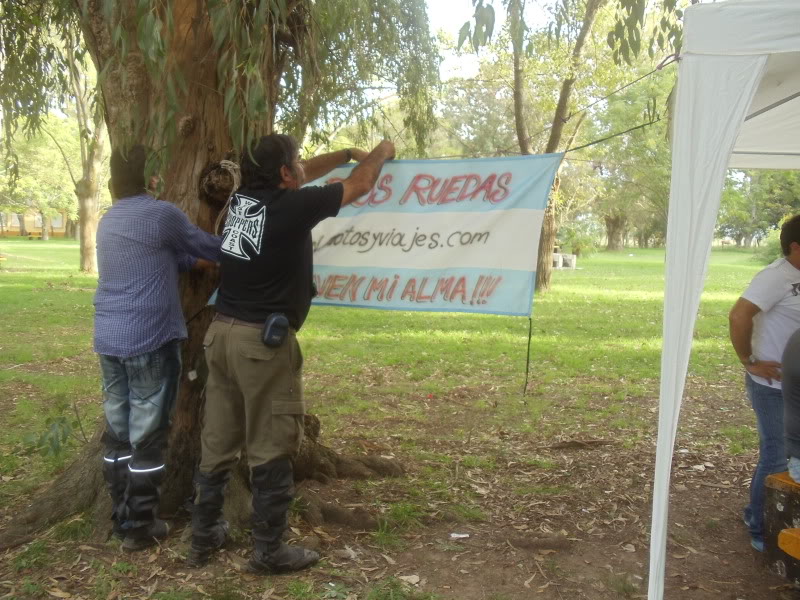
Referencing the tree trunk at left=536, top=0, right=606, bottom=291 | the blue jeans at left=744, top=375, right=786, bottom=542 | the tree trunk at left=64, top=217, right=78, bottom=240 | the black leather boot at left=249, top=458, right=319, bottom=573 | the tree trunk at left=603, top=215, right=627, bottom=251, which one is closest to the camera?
the black leather boot at left=249, top=458, right=319, bottom=573

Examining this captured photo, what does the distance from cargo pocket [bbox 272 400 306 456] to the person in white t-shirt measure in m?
2.20

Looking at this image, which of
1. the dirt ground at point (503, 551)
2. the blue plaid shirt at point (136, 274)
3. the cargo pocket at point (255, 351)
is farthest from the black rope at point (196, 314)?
the dirt ground at point (503, 551)

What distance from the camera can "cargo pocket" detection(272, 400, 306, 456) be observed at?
3482 mm

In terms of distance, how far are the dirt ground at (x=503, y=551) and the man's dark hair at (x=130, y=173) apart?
1786mm

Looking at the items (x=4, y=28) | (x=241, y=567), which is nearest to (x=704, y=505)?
(x=241, y=567)

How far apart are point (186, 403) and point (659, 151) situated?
20.9 metres

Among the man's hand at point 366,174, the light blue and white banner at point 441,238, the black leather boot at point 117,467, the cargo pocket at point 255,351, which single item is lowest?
the black leather boot at point 117,467

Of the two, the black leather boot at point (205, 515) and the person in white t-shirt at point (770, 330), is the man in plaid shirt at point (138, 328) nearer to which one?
the black leather boot at point (205, 515)

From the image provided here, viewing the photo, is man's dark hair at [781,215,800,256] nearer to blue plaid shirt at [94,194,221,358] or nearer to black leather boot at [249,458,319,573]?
black leather boot at [249,458,319,573]

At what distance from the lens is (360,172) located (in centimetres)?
386

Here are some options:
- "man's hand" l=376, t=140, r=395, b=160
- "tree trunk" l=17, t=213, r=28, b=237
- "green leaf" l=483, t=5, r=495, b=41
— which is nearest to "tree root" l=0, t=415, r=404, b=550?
"man's hand" l=376, t=140, r=395, b=160

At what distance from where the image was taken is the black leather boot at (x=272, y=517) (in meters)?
3.52

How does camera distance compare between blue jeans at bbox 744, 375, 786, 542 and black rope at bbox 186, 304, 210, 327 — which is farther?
black rope at bbox 186, 304, 210, 327

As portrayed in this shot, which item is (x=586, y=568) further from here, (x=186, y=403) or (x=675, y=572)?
(x=186, y=403)
